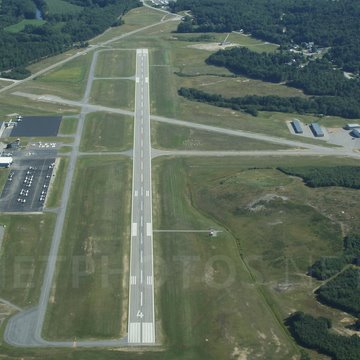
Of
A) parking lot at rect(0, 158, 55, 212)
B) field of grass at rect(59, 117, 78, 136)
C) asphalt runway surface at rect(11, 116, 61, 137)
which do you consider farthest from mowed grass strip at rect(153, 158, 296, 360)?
asphalt runway surface at rect(11, 116, 61, 137)

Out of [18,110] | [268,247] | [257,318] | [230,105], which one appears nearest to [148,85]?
[230,105]

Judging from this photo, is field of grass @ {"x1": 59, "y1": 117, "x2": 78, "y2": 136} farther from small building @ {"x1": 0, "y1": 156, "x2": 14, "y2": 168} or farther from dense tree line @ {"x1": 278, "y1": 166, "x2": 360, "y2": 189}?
dense tree line @ {"x1": 278, "y1": 166, "x2": 360, "y2": 189}

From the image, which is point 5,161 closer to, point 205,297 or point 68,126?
point 68,126

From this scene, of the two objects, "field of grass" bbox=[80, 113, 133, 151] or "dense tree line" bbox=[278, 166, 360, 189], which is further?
"field of grass" bbox=[80, 113, 133, 151]

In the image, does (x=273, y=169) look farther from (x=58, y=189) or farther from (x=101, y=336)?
(x=101, y=336)

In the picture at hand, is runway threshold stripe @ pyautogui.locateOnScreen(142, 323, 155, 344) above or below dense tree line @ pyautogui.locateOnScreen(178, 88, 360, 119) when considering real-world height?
below

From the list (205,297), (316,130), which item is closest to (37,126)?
(316,130)
